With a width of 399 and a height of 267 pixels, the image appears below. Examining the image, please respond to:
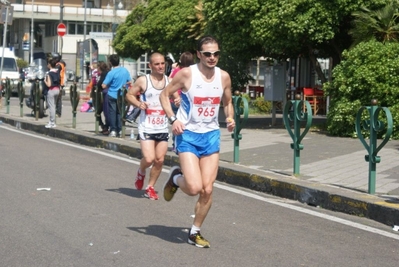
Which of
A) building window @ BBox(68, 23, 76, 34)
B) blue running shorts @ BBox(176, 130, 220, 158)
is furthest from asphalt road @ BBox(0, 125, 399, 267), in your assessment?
building window @ BBox(68, 23, 76, 34)

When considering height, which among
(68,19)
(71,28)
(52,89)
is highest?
(68,19)

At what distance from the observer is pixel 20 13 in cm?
7606

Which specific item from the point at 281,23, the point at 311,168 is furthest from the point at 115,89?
the point at 311,168

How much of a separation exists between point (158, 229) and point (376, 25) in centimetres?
1101

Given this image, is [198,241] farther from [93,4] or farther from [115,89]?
[93,4]

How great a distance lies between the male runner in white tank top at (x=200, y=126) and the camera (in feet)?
24.8

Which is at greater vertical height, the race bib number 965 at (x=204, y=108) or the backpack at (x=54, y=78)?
the backpack at (x=54, y=78)

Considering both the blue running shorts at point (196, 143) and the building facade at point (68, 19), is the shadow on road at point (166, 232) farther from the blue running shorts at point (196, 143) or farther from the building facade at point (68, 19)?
the building facade at point (68, 19)

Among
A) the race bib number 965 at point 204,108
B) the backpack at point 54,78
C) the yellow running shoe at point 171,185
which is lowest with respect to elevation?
the yellow running shoe at point 171,185

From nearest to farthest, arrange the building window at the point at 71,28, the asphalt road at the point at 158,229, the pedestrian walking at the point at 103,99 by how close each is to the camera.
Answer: the asphalt road at the point at 158,229 < the pedestrian walking at the point at 103,99 < the building window at the point at 71,28

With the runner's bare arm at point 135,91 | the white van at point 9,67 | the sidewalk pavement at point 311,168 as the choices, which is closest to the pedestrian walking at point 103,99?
the sidewalk pavement at point 311,168

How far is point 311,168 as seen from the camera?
40.8ft

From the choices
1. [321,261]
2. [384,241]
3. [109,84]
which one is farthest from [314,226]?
[109,84]

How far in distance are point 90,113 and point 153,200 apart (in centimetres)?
1720
